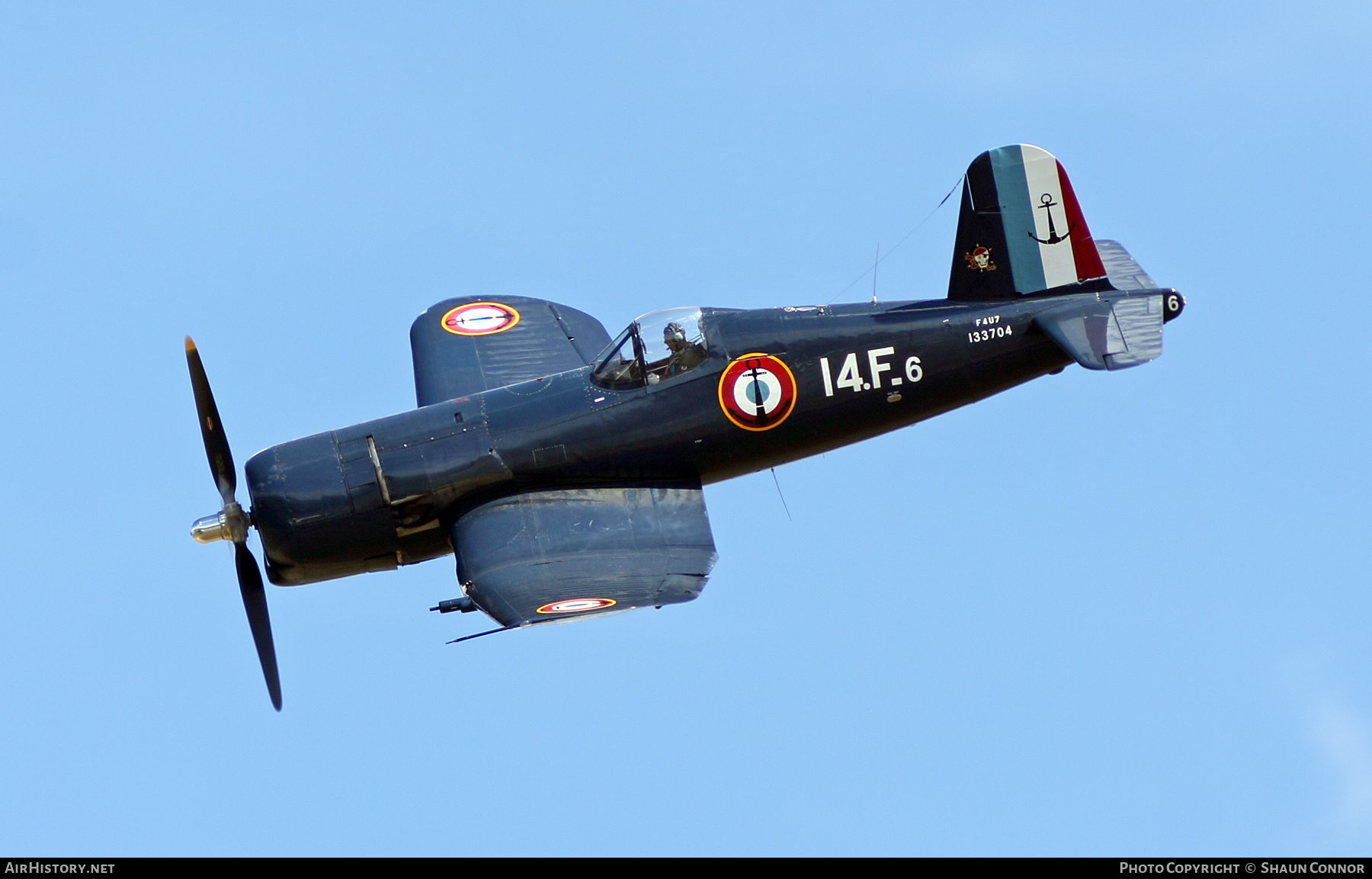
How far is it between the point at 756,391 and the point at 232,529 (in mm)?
5563

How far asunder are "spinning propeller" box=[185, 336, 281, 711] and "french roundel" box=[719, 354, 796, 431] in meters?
5.11

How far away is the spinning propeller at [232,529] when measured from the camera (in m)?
21.7

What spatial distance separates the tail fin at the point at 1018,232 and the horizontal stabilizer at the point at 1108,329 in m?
0.38

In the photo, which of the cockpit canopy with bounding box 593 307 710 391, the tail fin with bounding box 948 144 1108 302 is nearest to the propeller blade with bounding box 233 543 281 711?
the cockpit canopy with bounding box 593 307 710 391

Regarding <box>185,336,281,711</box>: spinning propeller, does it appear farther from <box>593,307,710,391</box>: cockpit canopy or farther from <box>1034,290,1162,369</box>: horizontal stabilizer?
<box>1034,290,1162,369</box>: horizontal stabilizer

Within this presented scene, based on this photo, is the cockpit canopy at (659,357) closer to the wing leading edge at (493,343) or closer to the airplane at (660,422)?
the airplane at (660,422)

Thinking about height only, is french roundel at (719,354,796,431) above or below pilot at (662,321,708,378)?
below

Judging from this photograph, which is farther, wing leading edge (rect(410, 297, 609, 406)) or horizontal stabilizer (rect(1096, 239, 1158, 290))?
wing leading edge (rect(410, 297, 609, 406))

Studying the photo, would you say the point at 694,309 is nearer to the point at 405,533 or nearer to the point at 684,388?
the point at 684,388

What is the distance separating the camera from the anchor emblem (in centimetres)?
2275

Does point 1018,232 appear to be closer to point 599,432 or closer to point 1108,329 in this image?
point 1108,329

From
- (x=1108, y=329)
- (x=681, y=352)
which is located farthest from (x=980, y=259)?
(x=681, y=352)

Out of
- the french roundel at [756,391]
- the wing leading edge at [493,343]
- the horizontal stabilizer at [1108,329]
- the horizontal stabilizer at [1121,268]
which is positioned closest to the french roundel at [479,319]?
the wing leading edge at [493,343]
